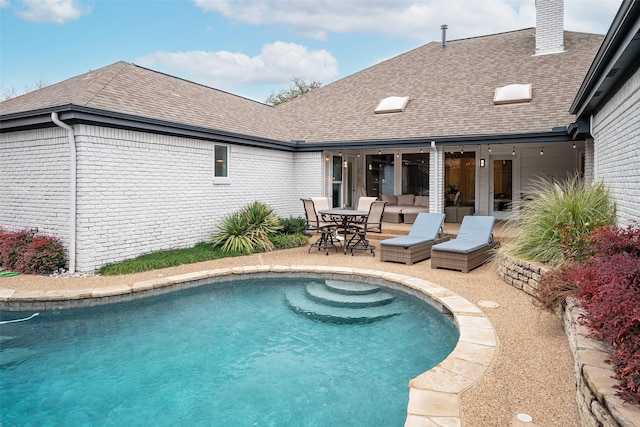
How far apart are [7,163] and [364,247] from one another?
324 inches

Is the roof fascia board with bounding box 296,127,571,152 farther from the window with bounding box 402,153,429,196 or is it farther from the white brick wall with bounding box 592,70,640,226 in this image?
the window with bounding box 402,153,429,196

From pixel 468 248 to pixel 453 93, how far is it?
711 centimetres

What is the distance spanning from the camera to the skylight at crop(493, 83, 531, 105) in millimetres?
11516

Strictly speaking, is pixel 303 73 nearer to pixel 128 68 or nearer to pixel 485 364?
pixel 128 68

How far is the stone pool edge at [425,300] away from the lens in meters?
3.02

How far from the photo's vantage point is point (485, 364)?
3.73m

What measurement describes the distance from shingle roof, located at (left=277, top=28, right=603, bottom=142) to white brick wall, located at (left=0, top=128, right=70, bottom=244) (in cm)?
739

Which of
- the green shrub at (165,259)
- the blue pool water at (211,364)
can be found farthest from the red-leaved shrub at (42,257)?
the blue pool water at (211,364)

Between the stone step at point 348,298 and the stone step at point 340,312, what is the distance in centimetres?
8

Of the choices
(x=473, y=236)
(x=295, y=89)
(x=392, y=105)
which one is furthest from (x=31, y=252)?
(x=295, y=89)

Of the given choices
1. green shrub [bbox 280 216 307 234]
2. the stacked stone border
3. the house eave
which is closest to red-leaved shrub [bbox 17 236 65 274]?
green shrub [bbox 280 216 307 234]

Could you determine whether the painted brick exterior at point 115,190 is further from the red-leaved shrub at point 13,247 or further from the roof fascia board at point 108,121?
the red-leaved shrub at point 13,247

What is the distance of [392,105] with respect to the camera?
13531 millimetres

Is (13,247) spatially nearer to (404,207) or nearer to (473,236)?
(473,236)
